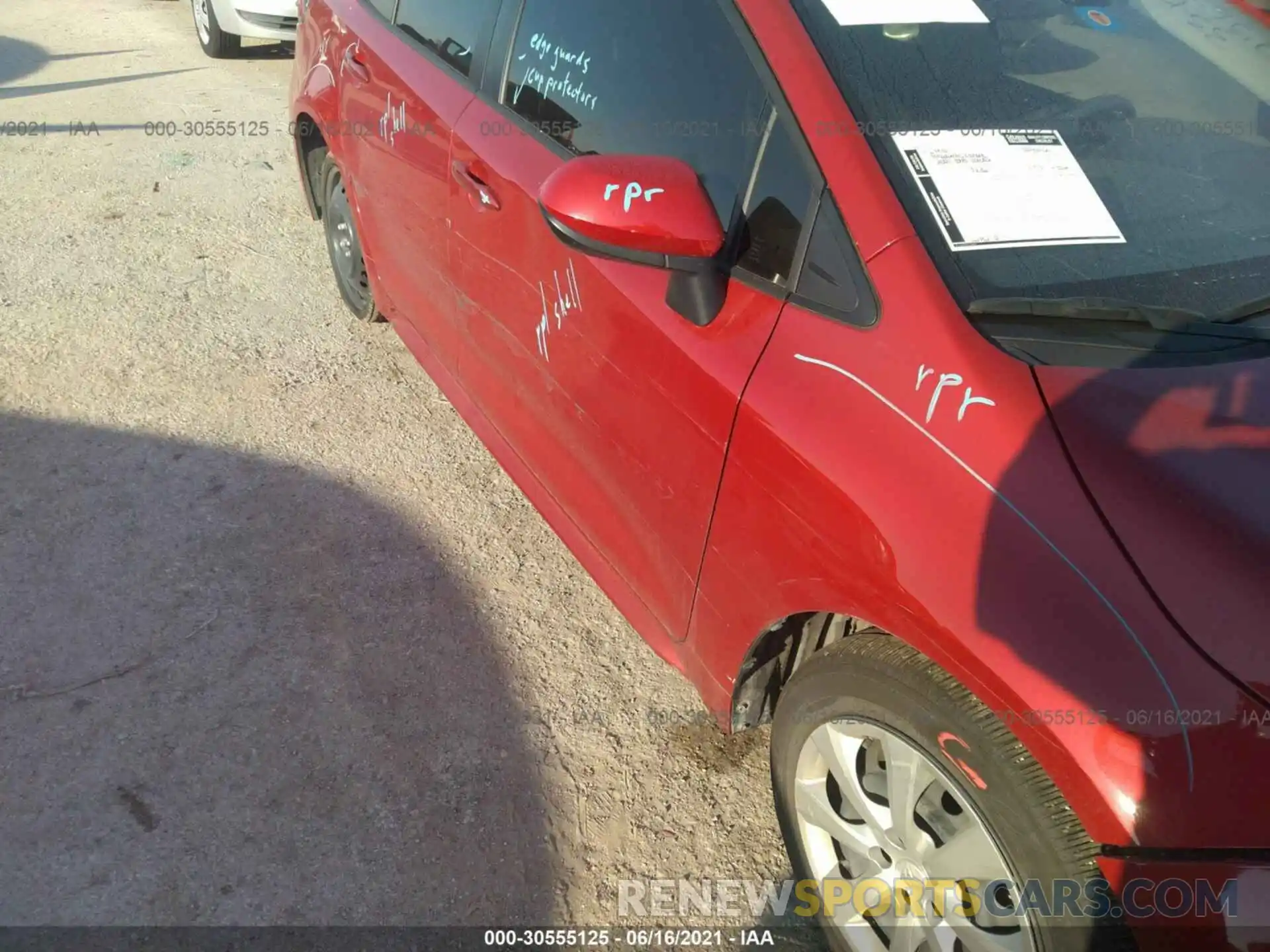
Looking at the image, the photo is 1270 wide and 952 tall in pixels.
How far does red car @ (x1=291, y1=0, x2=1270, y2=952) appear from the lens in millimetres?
1373

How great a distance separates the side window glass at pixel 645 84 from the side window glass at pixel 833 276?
22 centimetres

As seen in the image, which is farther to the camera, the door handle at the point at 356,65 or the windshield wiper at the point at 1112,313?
the door handle at the point at 356,65

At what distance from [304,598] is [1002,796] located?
202 centimetres

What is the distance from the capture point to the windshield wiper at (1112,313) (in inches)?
65.3

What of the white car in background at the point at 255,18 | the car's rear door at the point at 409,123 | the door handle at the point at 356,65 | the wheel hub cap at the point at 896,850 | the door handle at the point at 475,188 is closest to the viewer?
the wheel hub cap at the point at 896,850

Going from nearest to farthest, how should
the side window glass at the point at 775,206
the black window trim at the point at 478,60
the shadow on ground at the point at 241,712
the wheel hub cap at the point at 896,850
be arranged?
the wheel hub cap at the point at 896,850
the side window glass at the point at 775,206
the shadow on ground at the point at 241,712
the black window trim at the point at 478,60

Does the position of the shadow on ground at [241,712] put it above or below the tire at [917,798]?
below

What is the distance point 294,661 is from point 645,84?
169cm

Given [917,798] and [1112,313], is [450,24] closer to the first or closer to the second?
[1112,313]

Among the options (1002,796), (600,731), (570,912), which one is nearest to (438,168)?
(600,731)

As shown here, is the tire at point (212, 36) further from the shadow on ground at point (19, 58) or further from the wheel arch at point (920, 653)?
the wheel arch at point (920, 653)

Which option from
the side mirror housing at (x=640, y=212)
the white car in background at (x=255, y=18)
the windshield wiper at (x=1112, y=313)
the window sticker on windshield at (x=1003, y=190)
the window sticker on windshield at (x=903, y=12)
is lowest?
the white car in background at (x=255, y=18)

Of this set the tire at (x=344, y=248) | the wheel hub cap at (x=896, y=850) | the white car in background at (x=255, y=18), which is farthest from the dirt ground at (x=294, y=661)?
the white car in background at (x=255, y=18)

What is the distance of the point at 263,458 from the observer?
11.2 ft
